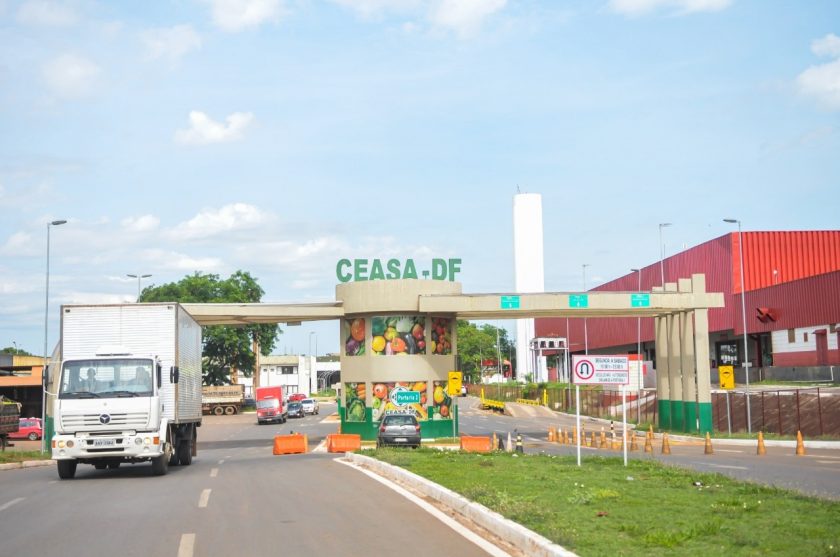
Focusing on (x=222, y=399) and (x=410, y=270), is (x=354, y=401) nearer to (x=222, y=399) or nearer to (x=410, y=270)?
(x=410, y=270)

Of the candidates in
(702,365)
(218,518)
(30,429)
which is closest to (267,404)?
(30,429)

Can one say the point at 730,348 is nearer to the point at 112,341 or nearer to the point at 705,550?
the point at 112,341

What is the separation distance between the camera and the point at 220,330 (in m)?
99.3

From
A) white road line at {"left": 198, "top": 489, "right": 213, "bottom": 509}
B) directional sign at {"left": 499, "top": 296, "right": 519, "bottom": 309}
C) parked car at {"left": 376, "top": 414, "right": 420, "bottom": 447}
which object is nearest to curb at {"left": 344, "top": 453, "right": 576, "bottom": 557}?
white road line at {"left": 198, "top": 489, "right": 213, "bottom": 509}

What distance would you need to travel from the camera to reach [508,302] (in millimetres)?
45406

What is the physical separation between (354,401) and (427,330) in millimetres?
5114

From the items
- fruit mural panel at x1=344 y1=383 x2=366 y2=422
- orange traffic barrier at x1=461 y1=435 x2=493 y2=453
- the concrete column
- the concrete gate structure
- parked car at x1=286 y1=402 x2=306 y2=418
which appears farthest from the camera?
parked car at x1=286 y1=402 x2=306 y2=418

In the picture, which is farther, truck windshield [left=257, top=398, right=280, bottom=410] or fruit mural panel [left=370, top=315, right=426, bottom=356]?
truck windshield [left=257, top=398, right=280, bottom=410]

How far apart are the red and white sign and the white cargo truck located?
32.3ft

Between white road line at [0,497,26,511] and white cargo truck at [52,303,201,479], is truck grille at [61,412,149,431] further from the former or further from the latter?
white road line at [0,497,26,511]

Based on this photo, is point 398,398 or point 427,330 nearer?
point 398,398

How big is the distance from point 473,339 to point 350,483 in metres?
177

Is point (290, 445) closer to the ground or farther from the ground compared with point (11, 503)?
closer to the ground

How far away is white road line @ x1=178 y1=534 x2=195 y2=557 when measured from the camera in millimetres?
10886
